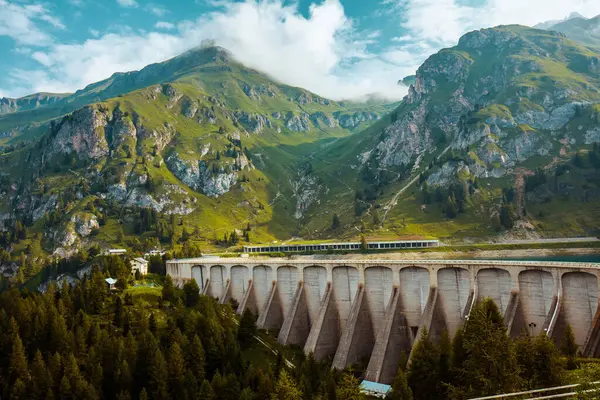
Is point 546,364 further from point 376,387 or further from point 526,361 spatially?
point 376,387

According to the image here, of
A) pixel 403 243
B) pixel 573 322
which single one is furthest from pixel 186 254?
pixel 573 322

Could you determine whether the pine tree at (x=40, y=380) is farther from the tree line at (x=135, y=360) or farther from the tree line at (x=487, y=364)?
the tree line at (x=487, y=364)

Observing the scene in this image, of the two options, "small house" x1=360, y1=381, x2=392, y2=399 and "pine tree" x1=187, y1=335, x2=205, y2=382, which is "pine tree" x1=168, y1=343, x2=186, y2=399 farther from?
"small house" x1=360, y1=381, x2=392, y2=399

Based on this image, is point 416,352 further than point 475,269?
No

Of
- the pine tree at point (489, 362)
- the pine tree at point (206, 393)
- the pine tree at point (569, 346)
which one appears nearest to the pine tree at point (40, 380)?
the pine tree at point (206, 393)

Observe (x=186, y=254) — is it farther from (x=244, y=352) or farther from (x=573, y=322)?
(x=573, y=322)

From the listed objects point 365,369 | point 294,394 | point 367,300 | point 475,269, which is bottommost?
point 365,369

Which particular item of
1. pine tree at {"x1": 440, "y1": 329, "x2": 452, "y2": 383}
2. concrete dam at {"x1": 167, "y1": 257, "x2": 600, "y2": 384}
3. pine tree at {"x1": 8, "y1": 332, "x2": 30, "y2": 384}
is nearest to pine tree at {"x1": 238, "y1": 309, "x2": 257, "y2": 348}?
concrete dam at {"x1": 167, "y1": 257, "x2": 600, "y2": 384}
